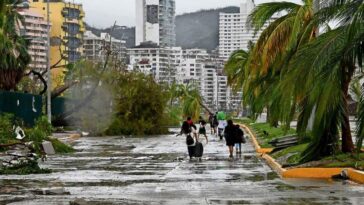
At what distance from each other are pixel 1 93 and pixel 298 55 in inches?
1178

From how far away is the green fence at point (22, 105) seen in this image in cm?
4434

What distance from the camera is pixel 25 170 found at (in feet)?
74.0

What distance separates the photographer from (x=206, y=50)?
650 ft

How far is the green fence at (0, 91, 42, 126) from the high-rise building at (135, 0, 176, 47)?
133m

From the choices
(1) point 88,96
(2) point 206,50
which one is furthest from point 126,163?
(2) point 206,50

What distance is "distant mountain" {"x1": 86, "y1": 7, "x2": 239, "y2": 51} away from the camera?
169m

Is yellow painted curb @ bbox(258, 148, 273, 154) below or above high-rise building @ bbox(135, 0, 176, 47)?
below

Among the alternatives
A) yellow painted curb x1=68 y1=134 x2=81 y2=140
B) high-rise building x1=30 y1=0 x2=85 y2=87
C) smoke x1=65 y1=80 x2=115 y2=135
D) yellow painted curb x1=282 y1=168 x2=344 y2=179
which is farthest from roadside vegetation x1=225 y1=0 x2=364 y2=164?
high-rise building x1=30 y1=0 x2=85 y2=87

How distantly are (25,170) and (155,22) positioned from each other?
168664 mm

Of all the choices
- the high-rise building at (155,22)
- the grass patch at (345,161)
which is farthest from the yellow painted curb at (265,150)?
the high-rise building at (155,22)

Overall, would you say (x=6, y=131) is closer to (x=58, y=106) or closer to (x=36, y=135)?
(x=36, y=135)

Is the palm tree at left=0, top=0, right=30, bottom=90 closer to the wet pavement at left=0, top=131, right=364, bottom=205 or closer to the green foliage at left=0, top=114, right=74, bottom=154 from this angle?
the green foliage at left=0, top=114, right=74, bottom=154

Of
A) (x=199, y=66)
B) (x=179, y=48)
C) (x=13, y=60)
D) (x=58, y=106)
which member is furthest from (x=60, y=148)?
(x=199, y=66)

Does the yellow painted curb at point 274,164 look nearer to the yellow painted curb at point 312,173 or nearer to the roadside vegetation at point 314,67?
the yellow painted curb at point 312,173
